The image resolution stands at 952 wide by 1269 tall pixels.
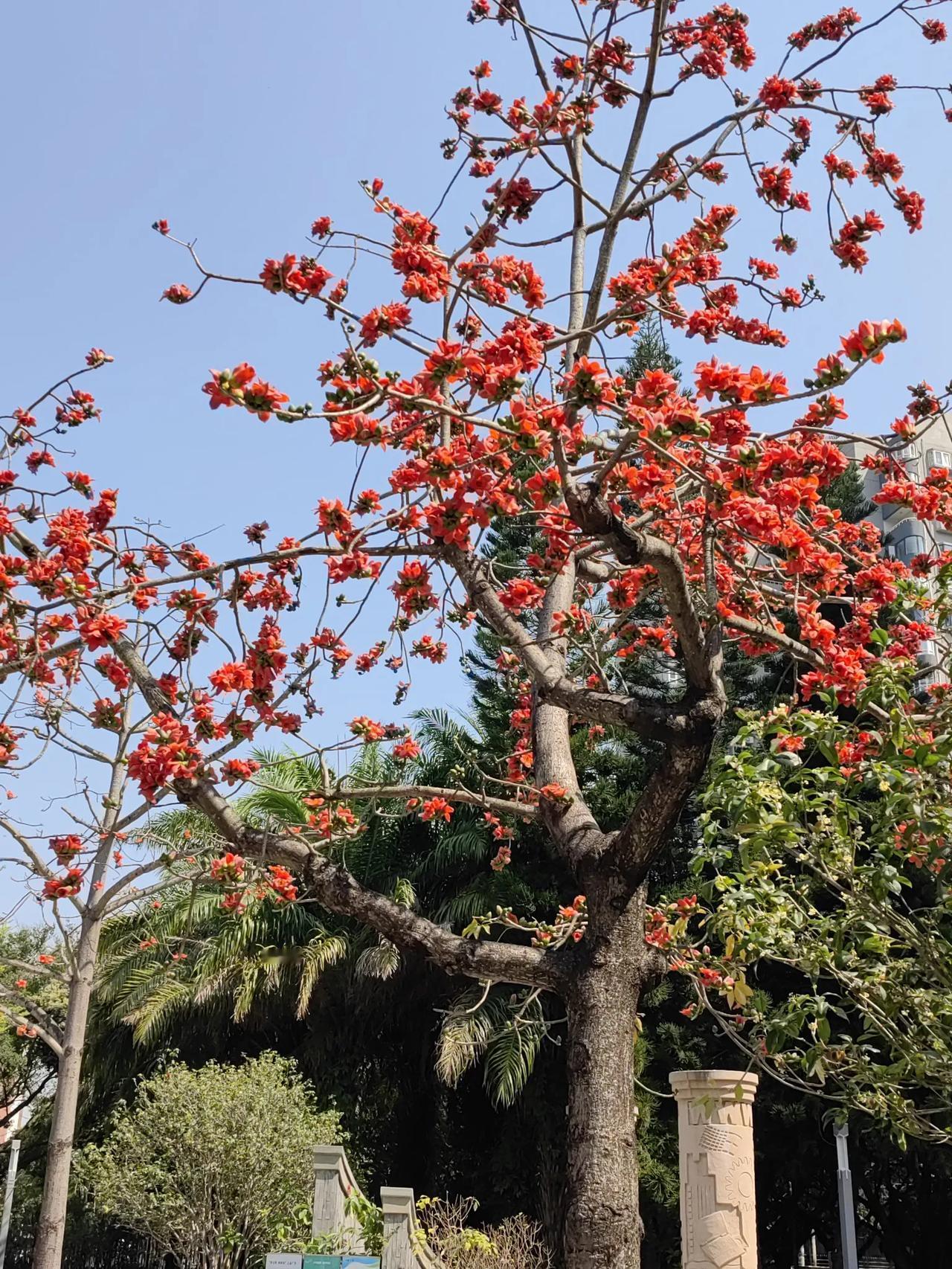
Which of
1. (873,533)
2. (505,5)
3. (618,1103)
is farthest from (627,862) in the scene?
(505,5)

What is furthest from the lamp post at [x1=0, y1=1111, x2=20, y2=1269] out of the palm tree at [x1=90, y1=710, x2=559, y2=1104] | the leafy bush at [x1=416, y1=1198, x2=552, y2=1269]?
the leafy bush at [x1=416, y1=1198, x2=552, y2=1269]

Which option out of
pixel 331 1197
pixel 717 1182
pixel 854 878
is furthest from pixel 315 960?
pixel 854 878

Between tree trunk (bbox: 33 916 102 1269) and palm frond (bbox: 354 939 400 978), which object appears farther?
palm frond (bbox: 354 939 400 978)

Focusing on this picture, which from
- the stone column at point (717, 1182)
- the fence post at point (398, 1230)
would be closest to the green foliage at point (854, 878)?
the stone column at point (717, 1182)

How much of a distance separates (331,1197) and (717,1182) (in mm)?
3059

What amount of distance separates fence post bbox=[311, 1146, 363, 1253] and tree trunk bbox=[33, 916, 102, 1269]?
199cm

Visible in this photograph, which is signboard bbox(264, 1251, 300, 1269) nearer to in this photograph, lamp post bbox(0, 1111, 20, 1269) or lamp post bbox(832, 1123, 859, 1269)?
lamp post bbox(832, 1123, 859, 1269)

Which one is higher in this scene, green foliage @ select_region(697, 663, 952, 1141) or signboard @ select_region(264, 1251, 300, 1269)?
green foliage @ select_region(697, 663, 952, 1141)

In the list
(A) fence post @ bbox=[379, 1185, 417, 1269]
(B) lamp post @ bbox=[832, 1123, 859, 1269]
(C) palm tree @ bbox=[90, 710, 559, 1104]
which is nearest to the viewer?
(A) fence post @ bbox=[379, 1185, 417, 1269]

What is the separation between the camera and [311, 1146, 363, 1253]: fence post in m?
7.64

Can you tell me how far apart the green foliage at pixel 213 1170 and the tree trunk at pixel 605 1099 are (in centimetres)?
616

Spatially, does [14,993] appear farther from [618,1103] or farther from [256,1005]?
[618,1103]

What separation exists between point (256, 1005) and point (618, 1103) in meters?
9.09

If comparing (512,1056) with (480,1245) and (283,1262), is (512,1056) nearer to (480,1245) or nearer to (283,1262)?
(480,1245)
